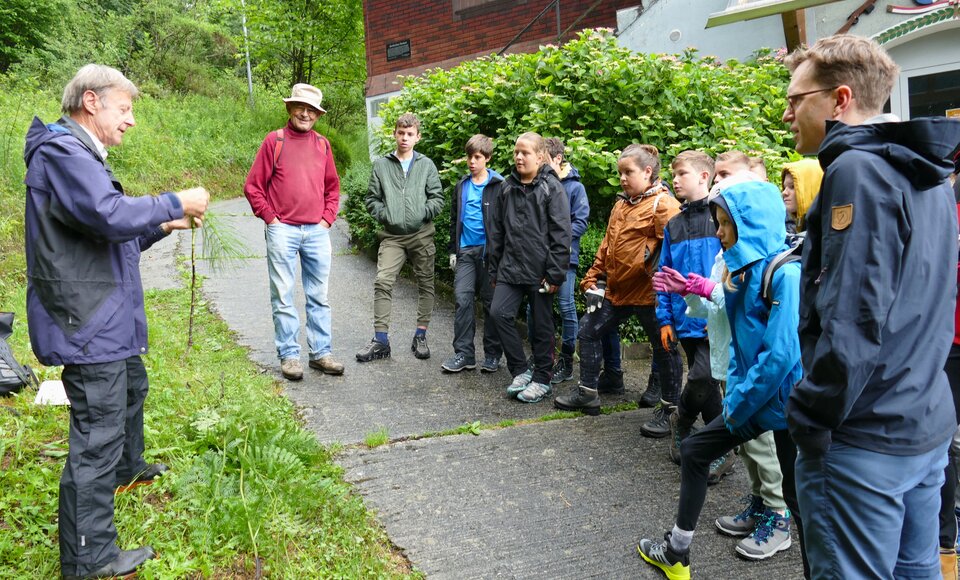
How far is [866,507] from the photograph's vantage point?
1.99 meters

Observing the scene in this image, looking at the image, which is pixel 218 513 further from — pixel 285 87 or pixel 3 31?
pixel 285 87

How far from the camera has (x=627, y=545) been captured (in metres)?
3.53

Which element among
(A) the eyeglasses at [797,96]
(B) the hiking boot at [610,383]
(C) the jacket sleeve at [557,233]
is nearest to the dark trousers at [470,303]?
(C) the jacket sleeve at [557,233]

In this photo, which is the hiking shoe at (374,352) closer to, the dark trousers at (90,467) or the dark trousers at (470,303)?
the dark trousers at (470,303)

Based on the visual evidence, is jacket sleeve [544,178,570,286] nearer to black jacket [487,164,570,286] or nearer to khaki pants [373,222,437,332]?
black jacket [487,164,570,286]

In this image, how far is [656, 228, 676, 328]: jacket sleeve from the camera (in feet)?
14.6

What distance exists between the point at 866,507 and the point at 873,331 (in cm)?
50

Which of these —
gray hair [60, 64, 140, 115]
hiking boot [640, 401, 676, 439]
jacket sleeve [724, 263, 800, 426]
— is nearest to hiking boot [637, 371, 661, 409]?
hiking boot [640, 401, 676, 439]

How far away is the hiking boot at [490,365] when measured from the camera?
614 cm

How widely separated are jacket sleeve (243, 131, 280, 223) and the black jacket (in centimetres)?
190

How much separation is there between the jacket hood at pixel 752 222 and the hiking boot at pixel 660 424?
6.72 ft

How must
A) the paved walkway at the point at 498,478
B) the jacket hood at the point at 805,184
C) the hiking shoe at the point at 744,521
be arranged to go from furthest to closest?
the hiking shoe at the point at 744,521
the paved walkway at the point at 498,478
the jacket hood at the point at 805,184

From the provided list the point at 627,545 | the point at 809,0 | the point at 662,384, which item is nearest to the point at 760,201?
the point at 627,545

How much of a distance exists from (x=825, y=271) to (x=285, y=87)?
90.0 feet
